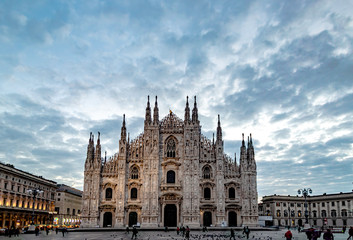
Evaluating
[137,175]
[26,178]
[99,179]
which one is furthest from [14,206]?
[137,175]

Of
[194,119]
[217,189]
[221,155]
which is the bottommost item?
[217,189]

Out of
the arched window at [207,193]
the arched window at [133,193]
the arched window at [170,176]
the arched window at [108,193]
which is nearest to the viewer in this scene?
the arched window at [207,193]

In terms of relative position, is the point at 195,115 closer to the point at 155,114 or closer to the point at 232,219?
the point at 155,114

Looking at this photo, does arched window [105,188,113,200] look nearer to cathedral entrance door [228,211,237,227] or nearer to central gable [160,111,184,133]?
central gable [160,111,184,133]

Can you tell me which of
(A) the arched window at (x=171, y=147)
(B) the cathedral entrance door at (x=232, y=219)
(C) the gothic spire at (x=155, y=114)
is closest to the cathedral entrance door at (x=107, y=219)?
(A) the arched window at (x=171, y=147)

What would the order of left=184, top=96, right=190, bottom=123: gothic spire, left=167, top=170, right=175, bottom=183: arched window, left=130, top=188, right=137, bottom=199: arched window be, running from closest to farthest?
left=130, top=188, right=137, bottom=199: arched window < left=167, top=170, right=175, bottom=183: arched window < left=184, top=96, right=190, bottom=123: gothic spire

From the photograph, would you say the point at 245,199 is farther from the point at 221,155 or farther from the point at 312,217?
the point at 312,217

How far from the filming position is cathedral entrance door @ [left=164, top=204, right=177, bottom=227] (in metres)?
58.0

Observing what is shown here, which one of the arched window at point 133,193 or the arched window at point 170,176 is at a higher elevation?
the arched window at point 170,176

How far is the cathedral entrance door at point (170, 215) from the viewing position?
5797 centimetres

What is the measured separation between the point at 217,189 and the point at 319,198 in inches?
2027

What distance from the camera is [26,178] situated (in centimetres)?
6681

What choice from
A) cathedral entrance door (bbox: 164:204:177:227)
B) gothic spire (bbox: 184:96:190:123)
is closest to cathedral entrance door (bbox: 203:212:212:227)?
cathedral entrance door (bbox: 164:204:177:227)

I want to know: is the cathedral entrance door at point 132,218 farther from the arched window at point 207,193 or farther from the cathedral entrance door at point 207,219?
the arched window at point 207,193
